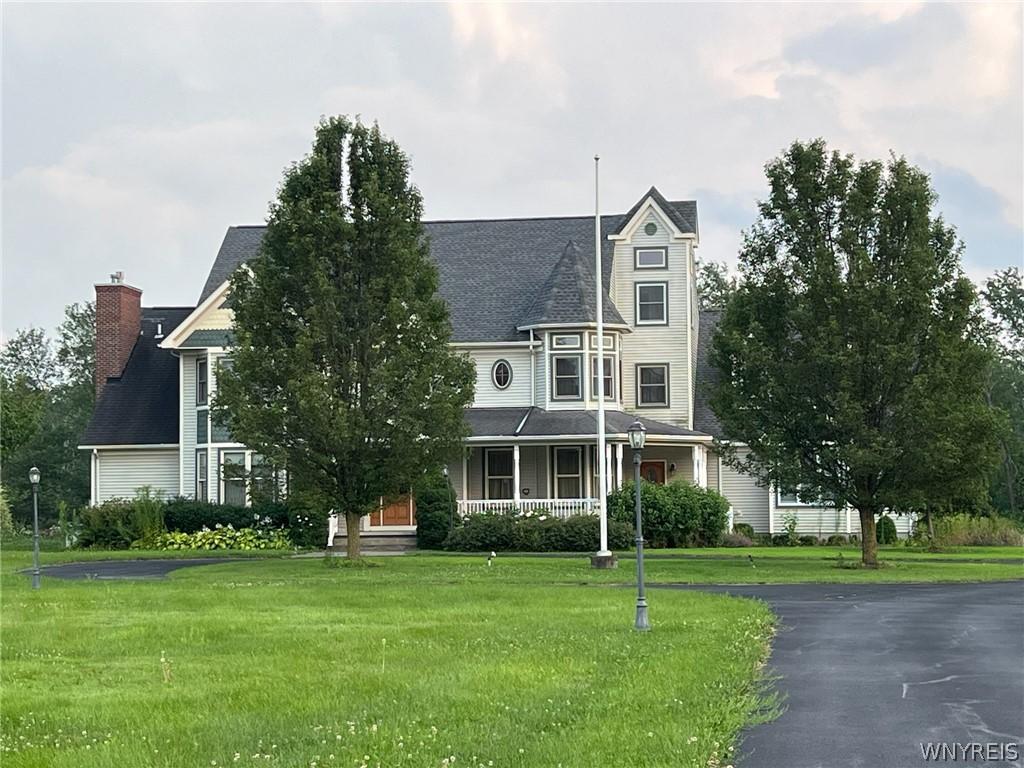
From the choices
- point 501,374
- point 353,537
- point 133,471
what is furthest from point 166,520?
point 353,537

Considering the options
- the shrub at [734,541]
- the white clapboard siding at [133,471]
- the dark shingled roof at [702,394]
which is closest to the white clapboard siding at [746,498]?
the dark shingled roof at [702,394]

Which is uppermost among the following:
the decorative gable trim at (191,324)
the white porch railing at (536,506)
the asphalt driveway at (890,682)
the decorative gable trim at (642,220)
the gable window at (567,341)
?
the decorative gable trim at (642,220)

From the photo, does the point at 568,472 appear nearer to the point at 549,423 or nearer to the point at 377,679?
the point at 549,423

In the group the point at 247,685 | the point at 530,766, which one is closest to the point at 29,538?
the point at 247,685

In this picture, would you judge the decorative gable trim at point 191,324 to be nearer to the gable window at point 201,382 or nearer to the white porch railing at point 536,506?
the gable window at point 201,382

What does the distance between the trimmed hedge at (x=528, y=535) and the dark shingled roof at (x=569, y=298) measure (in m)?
6.64

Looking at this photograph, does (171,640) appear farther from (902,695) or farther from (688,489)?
(688,489)

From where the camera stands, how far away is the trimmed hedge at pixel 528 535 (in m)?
39.2

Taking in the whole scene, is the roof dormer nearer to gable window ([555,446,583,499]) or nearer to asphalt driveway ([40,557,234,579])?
gable window ([555,446,583,499])

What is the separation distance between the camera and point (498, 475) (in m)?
43.9

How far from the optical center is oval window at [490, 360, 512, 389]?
145 ft

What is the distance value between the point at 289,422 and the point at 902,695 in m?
19.1

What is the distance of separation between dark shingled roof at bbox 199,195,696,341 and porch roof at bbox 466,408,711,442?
97.2 inches

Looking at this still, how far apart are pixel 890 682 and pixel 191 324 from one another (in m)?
34.7
